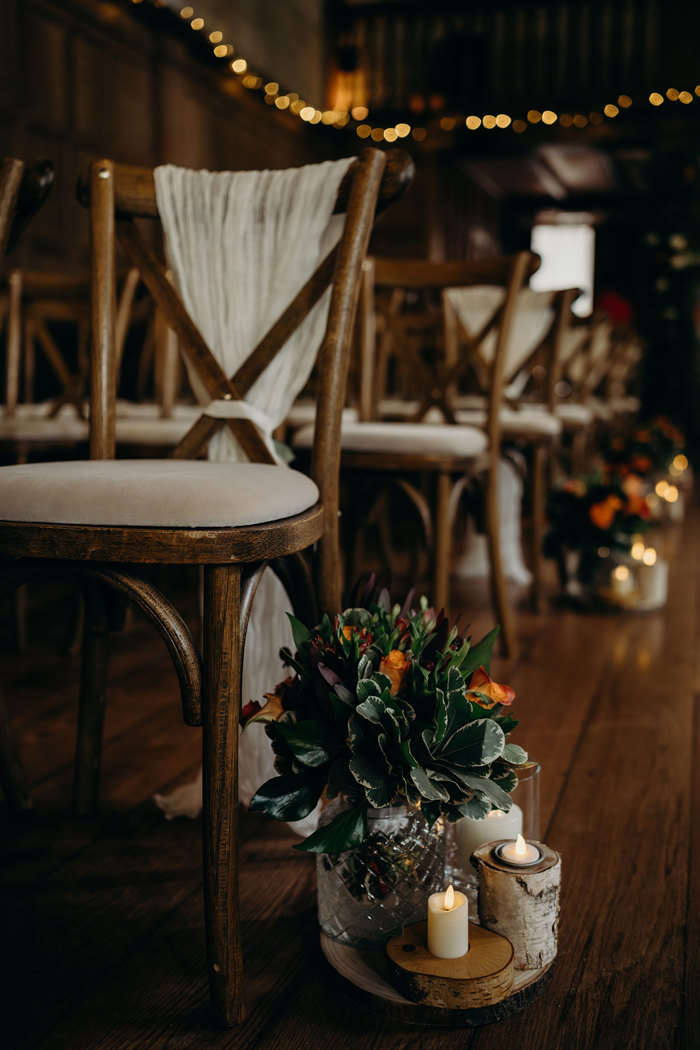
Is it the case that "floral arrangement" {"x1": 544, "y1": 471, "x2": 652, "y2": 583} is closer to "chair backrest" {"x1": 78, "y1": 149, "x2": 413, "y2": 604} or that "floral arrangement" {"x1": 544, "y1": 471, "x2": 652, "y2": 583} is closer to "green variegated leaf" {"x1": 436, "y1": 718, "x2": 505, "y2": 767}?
"chair backrest" {"x1": 78, "y1": 149, "x2": 413, "y2": 604}

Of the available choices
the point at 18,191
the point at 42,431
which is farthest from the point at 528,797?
the point at 42,431

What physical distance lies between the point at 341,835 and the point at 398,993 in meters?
0.17

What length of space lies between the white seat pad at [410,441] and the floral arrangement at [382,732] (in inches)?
35.2

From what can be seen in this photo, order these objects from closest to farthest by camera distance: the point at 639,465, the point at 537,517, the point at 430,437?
the point at 430,437
the point at 537,517
the point at 639,465

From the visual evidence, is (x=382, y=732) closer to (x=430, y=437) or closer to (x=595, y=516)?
(x=430, y=437)

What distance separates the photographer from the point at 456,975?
916 mm

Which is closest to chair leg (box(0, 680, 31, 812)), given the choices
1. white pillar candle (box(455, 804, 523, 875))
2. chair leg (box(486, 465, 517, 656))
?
white pillar candle (box(455, 804, 523, 875))

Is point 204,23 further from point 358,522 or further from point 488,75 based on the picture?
point 358,522

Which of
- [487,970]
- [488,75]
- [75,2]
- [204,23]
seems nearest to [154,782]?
[487,970]

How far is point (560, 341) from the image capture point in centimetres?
282

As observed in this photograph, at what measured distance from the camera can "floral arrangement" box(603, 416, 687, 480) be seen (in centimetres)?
296

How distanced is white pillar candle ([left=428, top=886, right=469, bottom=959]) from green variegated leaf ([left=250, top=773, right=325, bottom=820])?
16 centimetres

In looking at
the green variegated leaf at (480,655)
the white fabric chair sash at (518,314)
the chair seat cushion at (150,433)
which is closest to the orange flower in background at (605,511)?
the white fabric chair sash at (518,314)

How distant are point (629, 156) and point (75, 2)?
5302mm
